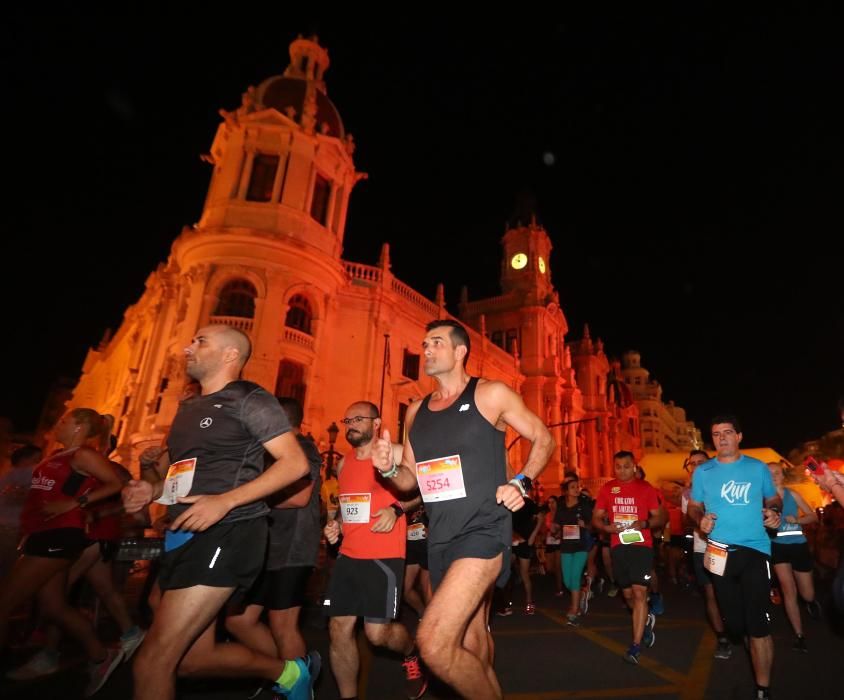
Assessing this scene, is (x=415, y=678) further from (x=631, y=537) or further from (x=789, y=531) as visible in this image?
(x=789, y=531)

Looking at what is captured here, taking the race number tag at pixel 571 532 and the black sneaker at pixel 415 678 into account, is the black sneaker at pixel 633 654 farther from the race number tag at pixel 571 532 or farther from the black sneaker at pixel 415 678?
the race number tag at pixel 571 532

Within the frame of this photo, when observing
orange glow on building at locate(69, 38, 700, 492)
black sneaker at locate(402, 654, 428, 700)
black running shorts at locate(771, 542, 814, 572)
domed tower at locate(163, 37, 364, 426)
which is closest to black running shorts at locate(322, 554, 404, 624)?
black sneaker at locate(402, 654, 428, 700)

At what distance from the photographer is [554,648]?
6152 mm

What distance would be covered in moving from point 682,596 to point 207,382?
37.6 feet

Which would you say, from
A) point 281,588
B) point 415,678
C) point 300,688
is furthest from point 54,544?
point 415,678

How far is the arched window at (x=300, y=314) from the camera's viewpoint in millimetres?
23250

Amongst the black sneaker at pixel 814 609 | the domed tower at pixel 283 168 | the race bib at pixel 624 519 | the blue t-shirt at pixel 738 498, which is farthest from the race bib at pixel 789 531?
the domed tower at pixel 283 168

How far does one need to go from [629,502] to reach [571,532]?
2647mm

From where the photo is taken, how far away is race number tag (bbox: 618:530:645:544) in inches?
237

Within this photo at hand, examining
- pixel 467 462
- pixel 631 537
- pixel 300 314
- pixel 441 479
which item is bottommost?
pixel 631 537

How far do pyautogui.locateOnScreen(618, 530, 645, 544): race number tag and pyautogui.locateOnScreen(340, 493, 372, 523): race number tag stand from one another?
133 inches

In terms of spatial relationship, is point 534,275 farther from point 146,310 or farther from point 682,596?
point 682,596

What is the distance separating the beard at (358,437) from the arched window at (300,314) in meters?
19.0

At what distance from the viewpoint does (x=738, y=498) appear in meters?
4.76
